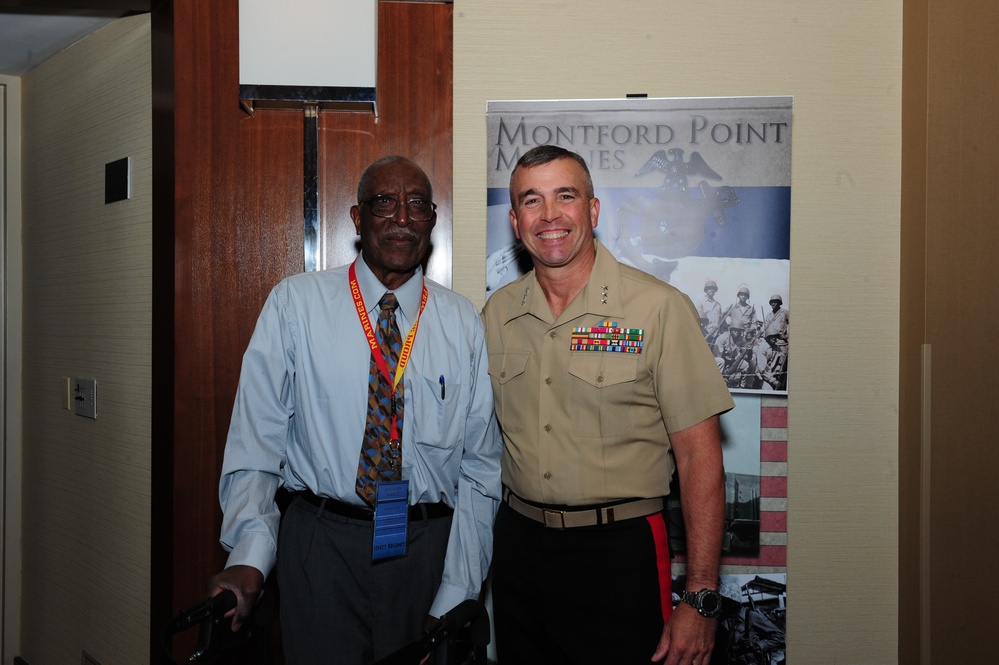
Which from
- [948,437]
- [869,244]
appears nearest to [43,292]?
[869,244]

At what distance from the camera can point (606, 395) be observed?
190 centimetres

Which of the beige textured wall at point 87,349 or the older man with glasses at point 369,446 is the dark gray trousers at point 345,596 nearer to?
the older man with glasses at point 369,446

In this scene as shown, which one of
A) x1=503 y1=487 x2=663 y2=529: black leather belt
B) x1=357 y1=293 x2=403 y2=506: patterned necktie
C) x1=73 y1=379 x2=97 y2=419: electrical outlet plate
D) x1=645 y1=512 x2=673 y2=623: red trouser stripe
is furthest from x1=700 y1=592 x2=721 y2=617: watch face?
x1=73 y1=379 x2=97 y2=419: electrical outlet plate

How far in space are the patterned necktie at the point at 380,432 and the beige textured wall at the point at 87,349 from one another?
1.39 metres

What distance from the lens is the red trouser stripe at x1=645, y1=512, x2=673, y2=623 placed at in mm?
1829

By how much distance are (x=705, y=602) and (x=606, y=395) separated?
584 millimetres

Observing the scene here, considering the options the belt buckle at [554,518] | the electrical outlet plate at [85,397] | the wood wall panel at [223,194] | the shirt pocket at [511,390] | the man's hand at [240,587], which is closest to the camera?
the man's hand at [240,587]

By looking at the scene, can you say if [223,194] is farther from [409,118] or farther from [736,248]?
[736,248]

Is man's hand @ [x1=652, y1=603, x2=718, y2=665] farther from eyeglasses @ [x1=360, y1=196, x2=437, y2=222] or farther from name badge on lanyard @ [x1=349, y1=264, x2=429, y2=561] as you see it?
eyeglasses @ [x1=360, y1=196, x2=437, y2=222]

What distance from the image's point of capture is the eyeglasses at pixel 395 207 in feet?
6.29

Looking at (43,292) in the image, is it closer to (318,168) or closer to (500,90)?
(318,168)

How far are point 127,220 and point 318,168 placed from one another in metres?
0.93

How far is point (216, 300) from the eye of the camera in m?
2.52

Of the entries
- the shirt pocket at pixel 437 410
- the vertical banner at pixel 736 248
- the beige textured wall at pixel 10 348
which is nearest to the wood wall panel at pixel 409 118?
the vertical banner at pixel 736 248
